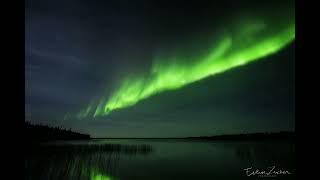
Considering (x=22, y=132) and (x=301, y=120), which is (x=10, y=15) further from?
(x=301, y=120)

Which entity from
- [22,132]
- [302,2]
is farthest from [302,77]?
[22,132]

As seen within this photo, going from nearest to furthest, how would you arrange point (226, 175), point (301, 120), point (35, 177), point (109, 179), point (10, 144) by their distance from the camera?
point (10, 144) → point (301, 120) → point (35, 177) → point (109, 179) → point (226, 175)

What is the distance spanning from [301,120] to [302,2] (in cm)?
107

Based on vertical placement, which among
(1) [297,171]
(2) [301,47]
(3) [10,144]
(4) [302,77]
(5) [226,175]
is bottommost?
(5) [226,175]

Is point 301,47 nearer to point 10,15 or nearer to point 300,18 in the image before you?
point 300,18

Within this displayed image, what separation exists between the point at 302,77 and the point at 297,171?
850 millimetres

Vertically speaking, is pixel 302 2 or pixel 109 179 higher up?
pixel 302 2

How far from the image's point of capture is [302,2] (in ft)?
9.32

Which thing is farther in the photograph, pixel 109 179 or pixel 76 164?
pixel 76 164

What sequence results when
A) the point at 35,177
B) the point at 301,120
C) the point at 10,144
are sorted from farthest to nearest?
the point at 35,177 < the point at 301,120 < the point at 10,144

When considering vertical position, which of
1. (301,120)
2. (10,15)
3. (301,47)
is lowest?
(301,120)

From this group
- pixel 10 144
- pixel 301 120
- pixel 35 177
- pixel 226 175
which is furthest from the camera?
pixel 226 175

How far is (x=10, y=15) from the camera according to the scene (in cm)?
254

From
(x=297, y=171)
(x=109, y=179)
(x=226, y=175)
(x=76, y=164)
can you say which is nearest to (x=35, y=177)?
(x=109, y=179)
